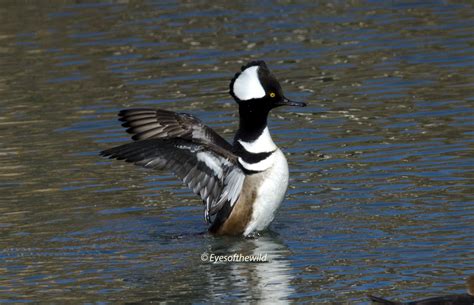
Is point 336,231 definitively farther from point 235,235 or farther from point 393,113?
point 393,113

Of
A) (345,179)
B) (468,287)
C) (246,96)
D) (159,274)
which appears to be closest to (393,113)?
(345,179)

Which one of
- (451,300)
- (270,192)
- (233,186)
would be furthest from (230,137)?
(451,300)

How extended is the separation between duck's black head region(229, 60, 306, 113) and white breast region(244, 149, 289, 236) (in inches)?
19.6

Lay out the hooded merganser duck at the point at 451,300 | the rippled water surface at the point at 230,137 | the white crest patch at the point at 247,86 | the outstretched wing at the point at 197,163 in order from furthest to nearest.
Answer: the white crest patch at the point at 247,86, the outstretched wing at the point at 197,163, the rippled water surface at the point at 230,137, the hooded merganser duck at the point at 451,300

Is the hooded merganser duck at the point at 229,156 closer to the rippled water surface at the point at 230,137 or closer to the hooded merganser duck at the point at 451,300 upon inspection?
the rippled water surface at the point at 230,137

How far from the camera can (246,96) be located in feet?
32.7

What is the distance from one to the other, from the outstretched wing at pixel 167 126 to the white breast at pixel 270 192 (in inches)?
16.9

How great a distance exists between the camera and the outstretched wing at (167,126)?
9828 mm

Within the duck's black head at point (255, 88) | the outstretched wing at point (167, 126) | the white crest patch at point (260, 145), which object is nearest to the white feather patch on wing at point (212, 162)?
the outstretched wing at point (167, 126)

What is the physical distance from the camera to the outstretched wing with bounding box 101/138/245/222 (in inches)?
382

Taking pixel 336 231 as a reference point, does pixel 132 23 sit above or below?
above

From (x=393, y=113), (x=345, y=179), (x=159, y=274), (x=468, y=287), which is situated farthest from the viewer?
(x=393, y=113)

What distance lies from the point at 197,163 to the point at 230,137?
9.51 ft

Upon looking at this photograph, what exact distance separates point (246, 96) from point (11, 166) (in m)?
3.37
